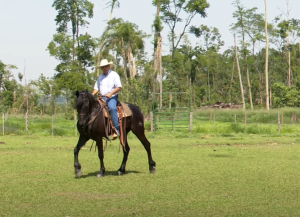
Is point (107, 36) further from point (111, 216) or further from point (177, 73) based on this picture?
point (111, 216)

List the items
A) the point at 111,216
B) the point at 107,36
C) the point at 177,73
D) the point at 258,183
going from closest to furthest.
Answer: the point at 111,216 → the point at 258,183 → the point at 107,36 → the point at 177,73

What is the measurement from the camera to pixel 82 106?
10.3 meters

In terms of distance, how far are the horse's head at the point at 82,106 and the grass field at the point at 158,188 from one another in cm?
115

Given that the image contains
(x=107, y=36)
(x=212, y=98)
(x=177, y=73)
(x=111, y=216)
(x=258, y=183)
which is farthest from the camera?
(x=212, y=98)

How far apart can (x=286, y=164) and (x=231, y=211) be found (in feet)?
20.2

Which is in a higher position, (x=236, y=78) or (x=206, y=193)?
(x=236, y=78)

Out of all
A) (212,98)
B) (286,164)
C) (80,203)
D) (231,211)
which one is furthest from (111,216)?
(212,98)

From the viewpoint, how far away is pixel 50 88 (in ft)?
177

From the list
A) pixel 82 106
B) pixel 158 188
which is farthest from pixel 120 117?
pixel 158 188

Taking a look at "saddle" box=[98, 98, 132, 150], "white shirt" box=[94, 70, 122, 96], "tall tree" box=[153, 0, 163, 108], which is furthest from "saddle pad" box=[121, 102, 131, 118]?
"tall tree" box=[153, 0, 163, 108]

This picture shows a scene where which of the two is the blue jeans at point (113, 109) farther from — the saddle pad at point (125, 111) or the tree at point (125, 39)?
the tree at point (125, 39)

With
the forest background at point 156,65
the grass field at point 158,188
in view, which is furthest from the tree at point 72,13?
the grass field at point 158,188

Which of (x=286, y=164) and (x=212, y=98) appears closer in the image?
(x=286, y=164)

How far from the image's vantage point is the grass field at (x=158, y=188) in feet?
23.4
